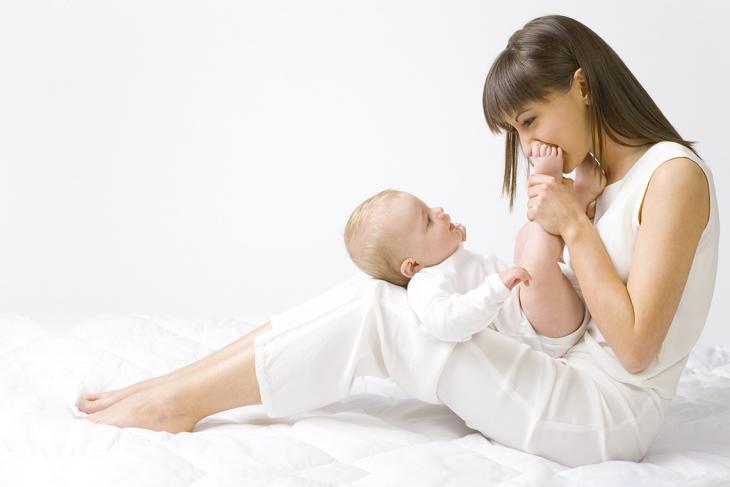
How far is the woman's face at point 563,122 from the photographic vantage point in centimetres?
200

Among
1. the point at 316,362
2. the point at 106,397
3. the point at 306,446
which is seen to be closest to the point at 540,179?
the point at 316,362

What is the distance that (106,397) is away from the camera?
7.20 feet

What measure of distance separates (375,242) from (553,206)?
37 cm

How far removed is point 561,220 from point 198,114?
8.80 ft

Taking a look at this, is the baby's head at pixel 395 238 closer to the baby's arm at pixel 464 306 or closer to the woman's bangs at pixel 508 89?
the baby's arm at pixel 464 306

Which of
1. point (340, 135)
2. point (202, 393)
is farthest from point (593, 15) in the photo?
point (202, 393)

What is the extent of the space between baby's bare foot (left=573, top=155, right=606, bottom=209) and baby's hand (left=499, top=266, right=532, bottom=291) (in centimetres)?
42

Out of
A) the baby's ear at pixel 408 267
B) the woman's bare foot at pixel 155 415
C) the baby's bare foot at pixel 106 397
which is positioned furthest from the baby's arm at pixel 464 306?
the baby's bare foot at pixel 106 397

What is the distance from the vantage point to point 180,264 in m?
4.29

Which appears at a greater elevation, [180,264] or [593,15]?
[593,15]

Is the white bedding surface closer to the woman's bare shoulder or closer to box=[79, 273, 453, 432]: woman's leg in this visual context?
box=[79, 273, 453, 432]: woman's leg

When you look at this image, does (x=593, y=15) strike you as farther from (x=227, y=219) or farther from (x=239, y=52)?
(x=227, y=219)

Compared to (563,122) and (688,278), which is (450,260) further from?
(688,278)

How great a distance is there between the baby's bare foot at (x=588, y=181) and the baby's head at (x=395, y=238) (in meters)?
0.33
